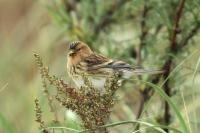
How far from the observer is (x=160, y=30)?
6.08 metres

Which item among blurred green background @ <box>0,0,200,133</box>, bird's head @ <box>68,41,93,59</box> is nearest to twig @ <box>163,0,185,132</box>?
blurred green background @ <box>0,0,200,133</box>

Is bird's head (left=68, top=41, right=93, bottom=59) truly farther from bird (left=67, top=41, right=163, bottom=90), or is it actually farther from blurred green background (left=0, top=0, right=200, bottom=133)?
blurred green background (left=0, top=0, right=200, bottom=133)

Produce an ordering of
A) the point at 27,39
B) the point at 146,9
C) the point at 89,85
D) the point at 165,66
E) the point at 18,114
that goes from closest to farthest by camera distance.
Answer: the point at 89,85 → the point at 165,66 → the point at 146,9 → the point at 18,114 → the point at 27,39

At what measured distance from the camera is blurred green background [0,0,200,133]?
5520mm

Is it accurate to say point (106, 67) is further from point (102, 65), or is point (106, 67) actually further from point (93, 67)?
point (93, 67)

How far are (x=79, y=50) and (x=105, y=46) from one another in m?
0.93

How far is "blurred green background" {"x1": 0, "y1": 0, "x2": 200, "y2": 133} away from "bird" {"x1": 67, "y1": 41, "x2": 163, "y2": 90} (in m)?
0.14

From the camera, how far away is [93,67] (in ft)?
17.7

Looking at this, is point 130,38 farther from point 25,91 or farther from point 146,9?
point 25,91

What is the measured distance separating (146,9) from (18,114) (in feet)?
7.42

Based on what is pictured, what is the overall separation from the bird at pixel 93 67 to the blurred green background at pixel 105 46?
0.14 meters

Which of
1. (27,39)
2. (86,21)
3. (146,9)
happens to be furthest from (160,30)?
(27,39)

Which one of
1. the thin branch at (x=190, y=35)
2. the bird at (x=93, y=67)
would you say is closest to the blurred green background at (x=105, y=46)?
the thin branch at (x=190, y=35)

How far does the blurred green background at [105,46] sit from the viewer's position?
18.1ft
